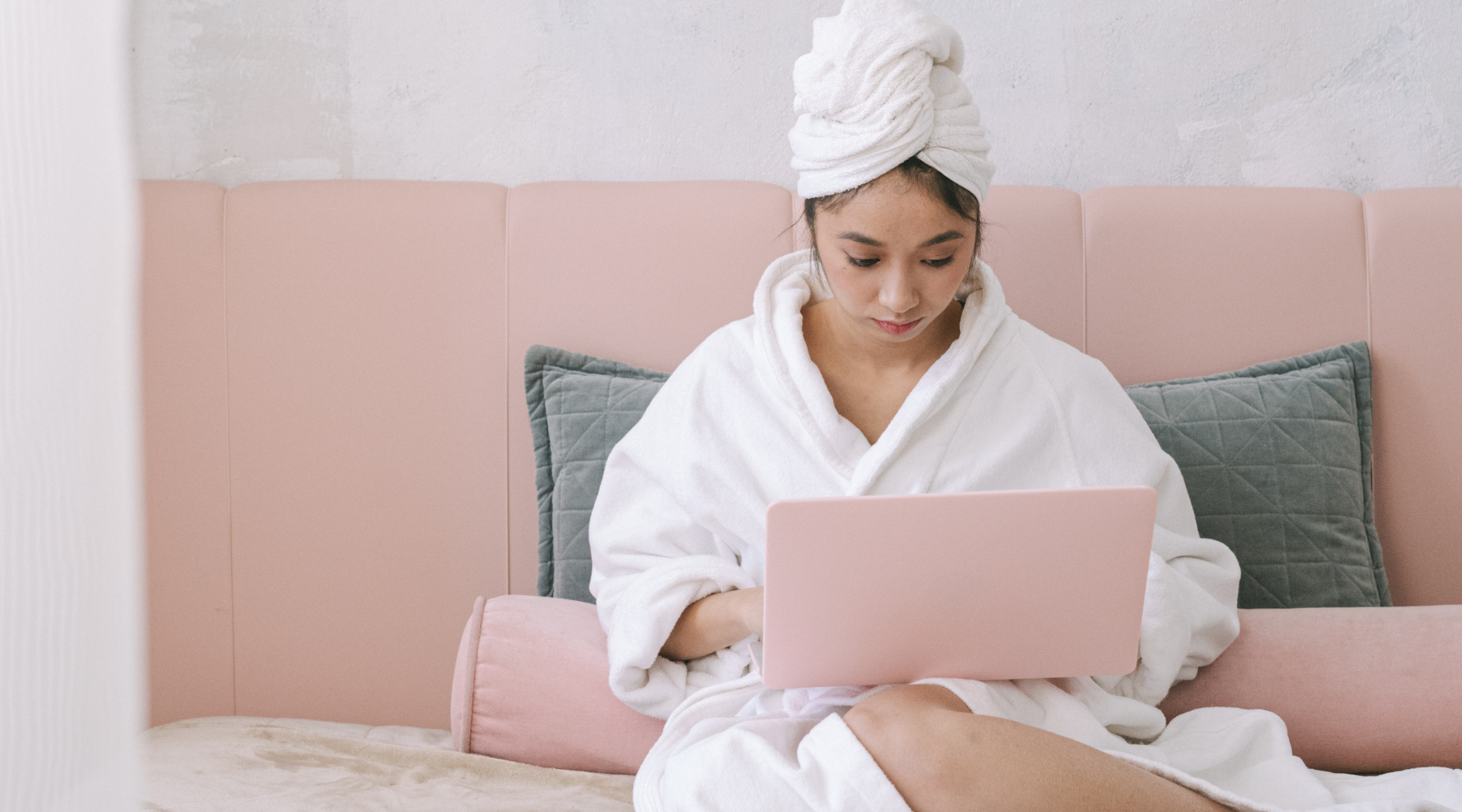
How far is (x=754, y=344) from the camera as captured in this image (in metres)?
1.26

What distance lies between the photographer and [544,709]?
1138 millimetres

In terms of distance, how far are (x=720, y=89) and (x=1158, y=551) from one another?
981 mm

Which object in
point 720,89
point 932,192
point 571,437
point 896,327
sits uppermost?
point 720,89

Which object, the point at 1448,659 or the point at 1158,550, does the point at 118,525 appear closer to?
the point at 1158,550

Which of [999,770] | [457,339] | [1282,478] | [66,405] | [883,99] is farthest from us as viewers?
[457,339]

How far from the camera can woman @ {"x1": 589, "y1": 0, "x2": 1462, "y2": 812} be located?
870 mm

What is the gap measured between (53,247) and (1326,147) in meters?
1.88

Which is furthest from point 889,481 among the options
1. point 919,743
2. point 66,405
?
point 66,405

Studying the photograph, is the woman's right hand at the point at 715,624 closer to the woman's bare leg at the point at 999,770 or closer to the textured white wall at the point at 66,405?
the woman's bare leg at the point at 999,770

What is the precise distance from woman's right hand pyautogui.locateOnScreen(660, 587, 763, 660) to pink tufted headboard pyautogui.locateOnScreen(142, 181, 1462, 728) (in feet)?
1.49

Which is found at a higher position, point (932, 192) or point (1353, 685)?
point (932, 192)

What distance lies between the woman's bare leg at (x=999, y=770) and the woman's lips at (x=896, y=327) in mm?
432

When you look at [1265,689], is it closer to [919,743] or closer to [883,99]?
[919,743]

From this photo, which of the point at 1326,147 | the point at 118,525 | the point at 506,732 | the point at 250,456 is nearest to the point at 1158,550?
the point at 506,732
